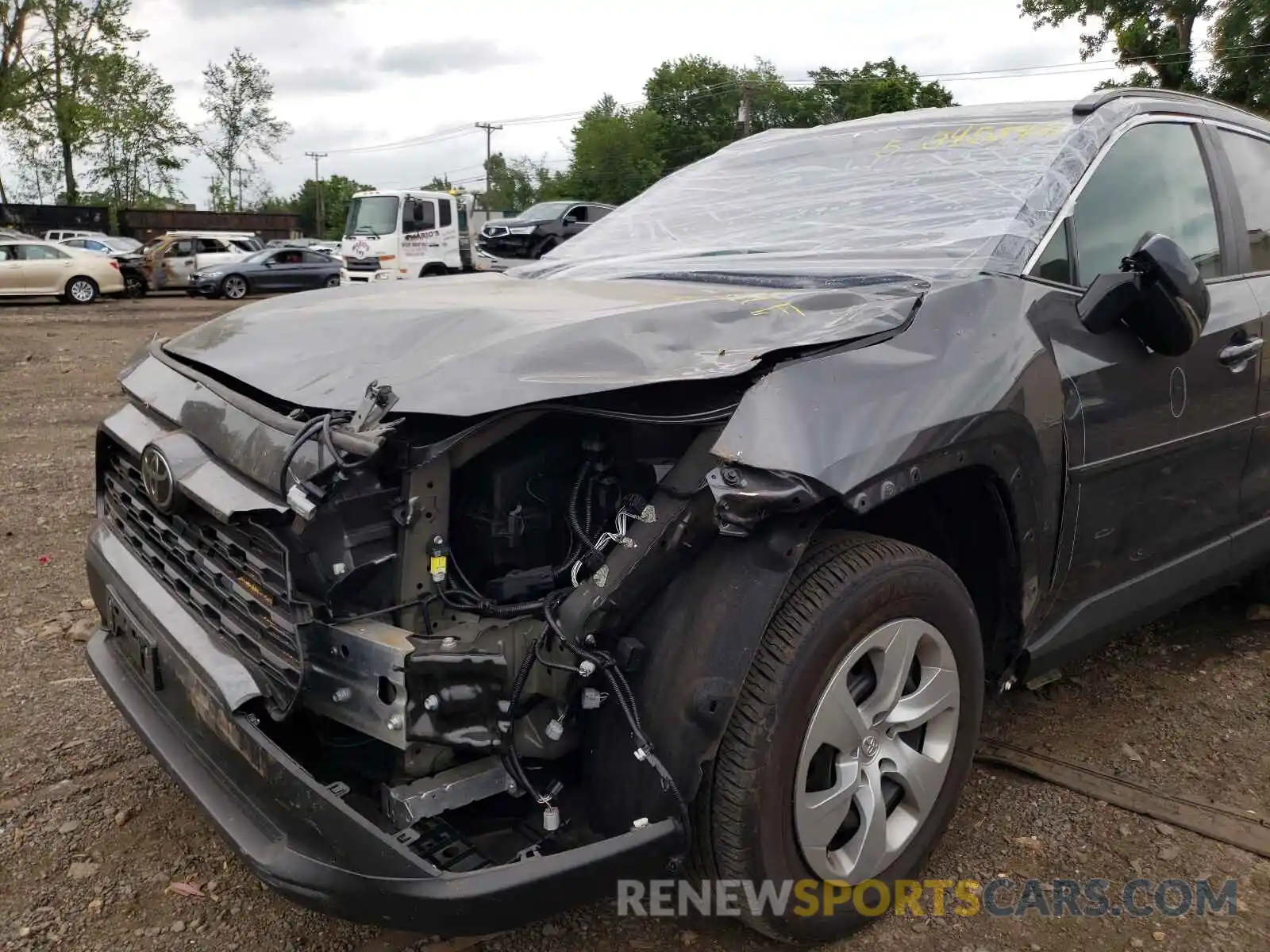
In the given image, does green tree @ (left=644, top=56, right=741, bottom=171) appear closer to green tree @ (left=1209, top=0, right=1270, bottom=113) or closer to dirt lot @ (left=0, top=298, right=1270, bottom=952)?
green tree @ (left=1209, top=0, right=1270, bottom=113)

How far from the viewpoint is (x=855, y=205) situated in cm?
314

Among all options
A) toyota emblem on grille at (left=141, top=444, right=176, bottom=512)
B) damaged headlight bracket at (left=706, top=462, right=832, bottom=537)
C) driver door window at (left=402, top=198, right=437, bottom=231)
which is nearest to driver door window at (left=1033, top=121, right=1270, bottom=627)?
damaged headlight bracket at (left=706, top=462, right=832, bottom=537)

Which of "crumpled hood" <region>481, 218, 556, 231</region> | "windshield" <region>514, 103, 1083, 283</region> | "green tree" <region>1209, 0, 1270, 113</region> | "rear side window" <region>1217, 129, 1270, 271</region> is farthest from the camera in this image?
"green tree" <region>1209, 0, 1270, 113</region>

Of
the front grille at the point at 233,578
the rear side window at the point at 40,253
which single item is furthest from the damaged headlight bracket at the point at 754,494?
the rear side window at the point at 40,253

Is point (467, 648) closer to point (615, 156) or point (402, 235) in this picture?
point (402, 235)

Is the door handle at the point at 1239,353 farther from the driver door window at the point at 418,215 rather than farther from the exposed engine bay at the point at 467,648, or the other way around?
the driver door window at the point at 418,215

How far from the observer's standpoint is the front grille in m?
1.92

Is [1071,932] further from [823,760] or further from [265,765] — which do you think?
[265,765]

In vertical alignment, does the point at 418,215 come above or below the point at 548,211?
below

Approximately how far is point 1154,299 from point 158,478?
2.34m

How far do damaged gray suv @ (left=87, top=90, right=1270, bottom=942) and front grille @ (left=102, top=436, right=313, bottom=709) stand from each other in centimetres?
1

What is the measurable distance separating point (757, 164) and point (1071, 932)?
2.68m

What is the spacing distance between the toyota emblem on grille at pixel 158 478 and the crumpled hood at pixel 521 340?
255mm

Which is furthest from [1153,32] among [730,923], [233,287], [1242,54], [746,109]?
[730,923]
